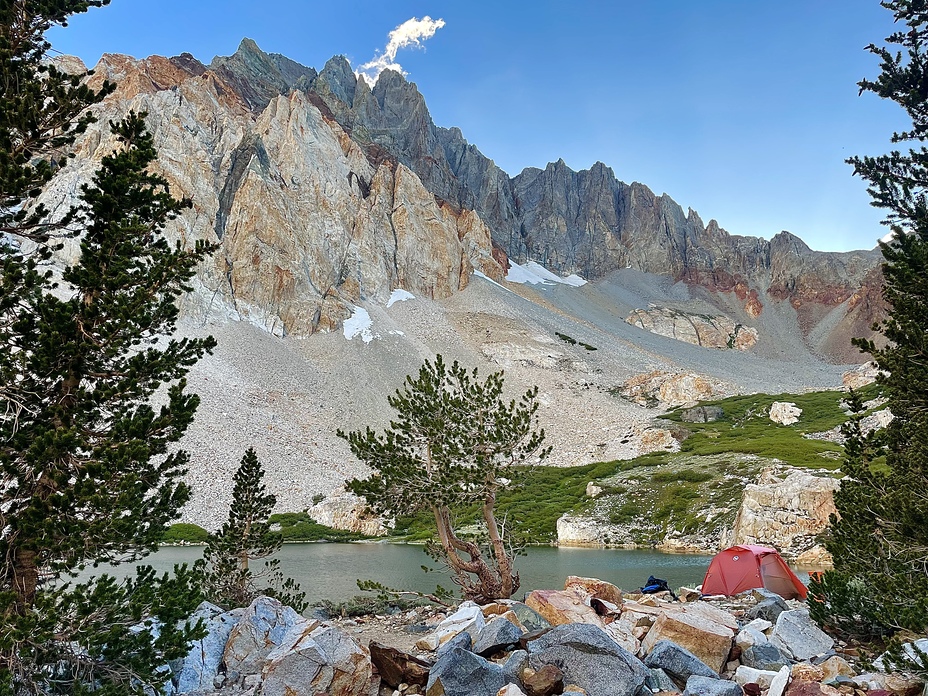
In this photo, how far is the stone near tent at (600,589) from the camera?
15.4m

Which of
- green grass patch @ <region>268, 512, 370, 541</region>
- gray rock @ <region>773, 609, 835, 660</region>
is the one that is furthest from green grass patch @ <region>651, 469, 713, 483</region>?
gray rock @ <region>773, 609, 835, 660</region>

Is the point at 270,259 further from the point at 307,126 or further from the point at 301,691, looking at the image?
the point at 301,691

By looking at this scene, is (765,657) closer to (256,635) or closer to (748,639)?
(748,639)

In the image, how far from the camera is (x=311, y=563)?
39.7 metres

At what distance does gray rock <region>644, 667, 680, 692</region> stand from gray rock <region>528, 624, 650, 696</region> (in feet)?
0.50

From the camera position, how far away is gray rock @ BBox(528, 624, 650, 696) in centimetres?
779

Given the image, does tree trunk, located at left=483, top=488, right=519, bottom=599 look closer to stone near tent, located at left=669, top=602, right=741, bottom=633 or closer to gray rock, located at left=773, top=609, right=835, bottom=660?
stone near tent, located at left=669, top=602, right=741, bottom=633

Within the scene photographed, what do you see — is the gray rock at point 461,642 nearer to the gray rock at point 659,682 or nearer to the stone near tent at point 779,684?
the gray rock at point 659,682

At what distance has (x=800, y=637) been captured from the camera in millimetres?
10469

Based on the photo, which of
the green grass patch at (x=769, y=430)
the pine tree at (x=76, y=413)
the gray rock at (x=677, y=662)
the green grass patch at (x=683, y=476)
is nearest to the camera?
the pine tree at (x=76, y=413)

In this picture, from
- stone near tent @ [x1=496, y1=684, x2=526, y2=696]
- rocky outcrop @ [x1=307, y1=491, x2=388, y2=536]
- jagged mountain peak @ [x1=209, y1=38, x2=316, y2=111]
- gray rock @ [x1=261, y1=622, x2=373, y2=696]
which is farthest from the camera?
jagged mountain peak @ [x1=209, y1=38, x2=316, y2=111]

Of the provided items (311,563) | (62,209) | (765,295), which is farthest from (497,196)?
(311,563)

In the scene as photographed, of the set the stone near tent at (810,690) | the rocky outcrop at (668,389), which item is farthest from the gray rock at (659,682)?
the rocky outcrop at (668,389)

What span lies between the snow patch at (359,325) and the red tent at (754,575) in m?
84.5
